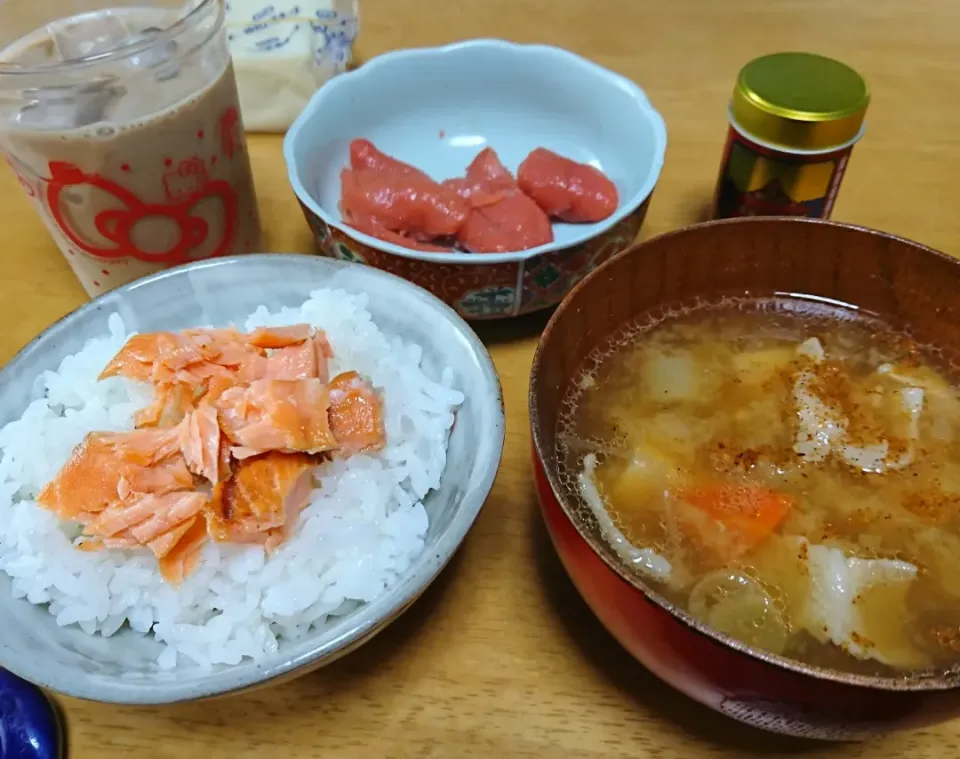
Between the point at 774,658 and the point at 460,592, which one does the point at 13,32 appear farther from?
the point at 774,658

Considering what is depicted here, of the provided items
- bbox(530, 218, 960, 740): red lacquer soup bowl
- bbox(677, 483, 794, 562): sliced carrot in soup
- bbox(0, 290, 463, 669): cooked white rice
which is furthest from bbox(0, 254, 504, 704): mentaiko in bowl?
bbox(677, 483, 794, 562): sliced carrot in soup

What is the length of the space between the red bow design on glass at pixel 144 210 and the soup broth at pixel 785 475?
2.51 feet

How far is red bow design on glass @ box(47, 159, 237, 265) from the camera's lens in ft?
4.40

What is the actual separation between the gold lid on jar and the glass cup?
36.7 inches

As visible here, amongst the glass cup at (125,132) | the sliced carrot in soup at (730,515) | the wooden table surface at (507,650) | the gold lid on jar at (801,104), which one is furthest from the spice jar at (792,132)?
the glass cup at (125,132)

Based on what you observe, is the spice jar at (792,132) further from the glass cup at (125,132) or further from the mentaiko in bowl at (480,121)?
the glass cup at (125,132)

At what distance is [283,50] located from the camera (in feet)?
6.16

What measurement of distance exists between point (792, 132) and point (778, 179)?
0.33 feet

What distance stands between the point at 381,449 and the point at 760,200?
34.3 inches

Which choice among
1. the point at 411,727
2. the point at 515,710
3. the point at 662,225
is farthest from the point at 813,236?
the point at 411,727

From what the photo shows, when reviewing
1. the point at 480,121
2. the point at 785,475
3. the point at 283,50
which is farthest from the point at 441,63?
the point at 785,475

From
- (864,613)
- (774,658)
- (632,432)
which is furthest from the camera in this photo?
(632,432)

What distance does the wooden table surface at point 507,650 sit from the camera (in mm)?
1041

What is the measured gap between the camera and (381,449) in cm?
122
